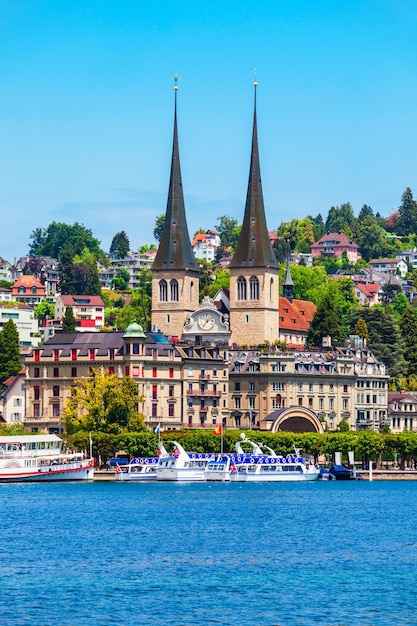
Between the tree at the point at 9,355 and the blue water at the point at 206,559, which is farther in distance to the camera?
Answer: the tree at the point at 9,355

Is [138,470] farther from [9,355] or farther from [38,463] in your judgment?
[9,355]

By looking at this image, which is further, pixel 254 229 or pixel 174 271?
pixel 174 271

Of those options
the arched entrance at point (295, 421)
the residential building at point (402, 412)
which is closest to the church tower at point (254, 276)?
the residential building at point (402, 412)

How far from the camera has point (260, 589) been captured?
71.5 m

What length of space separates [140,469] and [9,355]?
49.6 meters

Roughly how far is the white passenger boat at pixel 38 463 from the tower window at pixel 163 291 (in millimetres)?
48341

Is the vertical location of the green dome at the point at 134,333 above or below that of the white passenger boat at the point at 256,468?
above

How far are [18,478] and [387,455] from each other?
40.4 meters

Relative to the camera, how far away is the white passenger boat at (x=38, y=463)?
464 ft

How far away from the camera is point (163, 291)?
191 meters

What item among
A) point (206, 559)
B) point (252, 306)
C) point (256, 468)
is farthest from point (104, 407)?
point (206, 559)

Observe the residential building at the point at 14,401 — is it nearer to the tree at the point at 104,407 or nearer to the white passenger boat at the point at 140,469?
the tree at the point at 104,407

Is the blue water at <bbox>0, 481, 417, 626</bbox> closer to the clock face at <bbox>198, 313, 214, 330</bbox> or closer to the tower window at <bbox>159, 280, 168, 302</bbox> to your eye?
the clock face at <bbox>198, 313, 214, 330</bbox>

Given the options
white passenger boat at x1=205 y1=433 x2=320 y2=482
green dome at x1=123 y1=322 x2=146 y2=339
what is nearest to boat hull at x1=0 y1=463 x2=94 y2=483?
white passenger boat at x1=205 y1=433 x2=320 y2=482
